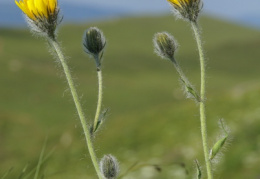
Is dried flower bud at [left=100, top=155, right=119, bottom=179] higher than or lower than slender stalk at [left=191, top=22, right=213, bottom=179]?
lower

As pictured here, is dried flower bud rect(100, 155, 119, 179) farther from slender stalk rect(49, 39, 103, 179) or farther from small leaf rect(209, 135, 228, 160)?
small leaf rect(209, 135, 228, 160)

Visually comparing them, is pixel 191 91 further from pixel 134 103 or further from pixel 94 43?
pixel 134 103

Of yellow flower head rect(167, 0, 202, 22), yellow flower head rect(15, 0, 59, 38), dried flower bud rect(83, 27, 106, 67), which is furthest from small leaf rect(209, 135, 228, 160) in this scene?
yellow flower head rect(15, 0, 59, 38)

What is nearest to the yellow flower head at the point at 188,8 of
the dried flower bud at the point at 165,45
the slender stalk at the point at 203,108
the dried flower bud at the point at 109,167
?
the slender stalk at the point at 203,108

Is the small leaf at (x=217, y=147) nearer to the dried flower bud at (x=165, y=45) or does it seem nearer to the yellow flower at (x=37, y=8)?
the dried flower bud at (x=165, y=45)

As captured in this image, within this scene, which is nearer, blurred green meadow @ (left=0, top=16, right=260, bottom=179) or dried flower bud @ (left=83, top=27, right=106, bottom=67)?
dried flower bud @ (left=83, top=27, right=106, bottom=67)

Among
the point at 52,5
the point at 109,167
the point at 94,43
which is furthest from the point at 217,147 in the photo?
the point at 52,5
